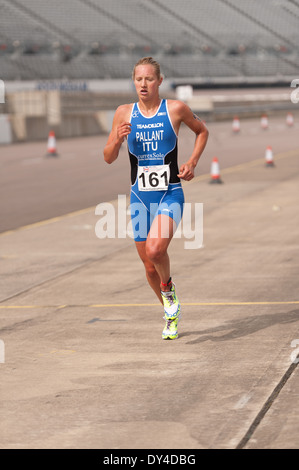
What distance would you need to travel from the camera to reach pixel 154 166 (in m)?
6.81

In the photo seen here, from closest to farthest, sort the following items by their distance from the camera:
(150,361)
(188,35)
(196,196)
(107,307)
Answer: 1. (150,361)
2. (107,307)
3. (196,196)
4. (188,35)

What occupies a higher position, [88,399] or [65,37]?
[65,37]

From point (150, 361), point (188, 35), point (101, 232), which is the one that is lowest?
point (150, 361)

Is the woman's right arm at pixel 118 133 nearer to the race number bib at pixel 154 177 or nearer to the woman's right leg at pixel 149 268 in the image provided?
the race number bib at pixel 154 177

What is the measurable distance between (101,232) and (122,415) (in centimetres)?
818

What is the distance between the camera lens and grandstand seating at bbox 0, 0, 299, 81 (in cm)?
4859

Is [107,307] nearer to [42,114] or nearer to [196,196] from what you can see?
[196,196]

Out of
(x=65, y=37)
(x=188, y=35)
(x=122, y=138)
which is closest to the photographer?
(x=122, y=138)

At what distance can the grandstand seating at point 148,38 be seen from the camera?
4859 cm

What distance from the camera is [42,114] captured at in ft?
124

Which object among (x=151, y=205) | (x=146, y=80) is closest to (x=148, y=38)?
(x=146, y=80)

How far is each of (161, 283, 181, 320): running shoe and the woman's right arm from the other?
1135 mm

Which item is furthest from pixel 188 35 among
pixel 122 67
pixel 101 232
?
pixel 101 232

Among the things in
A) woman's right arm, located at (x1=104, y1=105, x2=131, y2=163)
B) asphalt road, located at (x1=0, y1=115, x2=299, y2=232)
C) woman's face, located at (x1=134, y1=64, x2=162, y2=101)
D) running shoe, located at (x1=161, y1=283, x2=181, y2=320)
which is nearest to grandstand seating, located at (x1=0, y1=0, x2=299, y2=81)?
asphalt road, located at (x1=0, y1=115, x2=299, y2=232)
